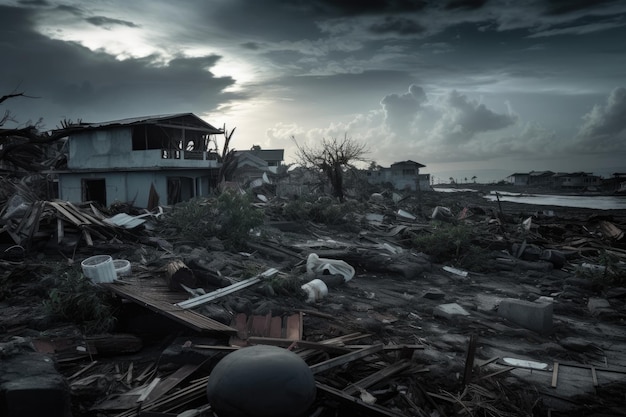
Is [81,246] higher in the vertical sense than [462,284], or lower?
higher

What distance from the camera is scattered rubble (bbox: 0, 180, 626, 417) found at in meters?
4.27

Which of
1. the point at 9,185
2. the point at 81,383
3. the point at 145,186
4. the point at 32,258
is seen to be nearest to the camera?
the point at 81,383

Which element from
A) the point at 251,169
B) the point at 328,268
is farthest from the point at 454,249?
the point at 251,169

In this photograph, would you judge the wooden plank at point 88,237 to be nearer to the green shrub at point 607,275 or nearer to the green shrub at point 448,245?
the green shrub at point 448,245

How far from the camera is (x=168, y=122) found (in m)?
21.3

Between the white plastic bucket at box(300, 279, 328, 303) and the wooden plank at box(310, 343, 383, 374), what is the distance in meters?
2.75

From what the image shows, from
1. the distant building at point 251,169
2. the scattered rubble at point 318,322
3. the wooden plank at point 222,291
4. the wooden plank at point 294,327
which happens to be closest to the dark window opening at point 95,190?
the distant building at point 251,169

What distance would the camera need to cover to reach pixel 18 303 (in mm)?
6582

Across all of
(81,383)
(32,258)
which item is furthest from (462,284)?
(32,258)

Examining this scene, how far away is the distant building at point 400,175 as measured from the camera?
4656cm

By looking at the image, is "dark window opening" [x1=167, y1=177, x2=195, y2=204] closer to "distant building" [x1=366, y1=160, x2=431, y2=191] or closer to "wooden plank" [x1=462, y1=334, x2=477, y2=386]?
"wooden plank" [x1=462, y1=334, x2=477, y2=386]

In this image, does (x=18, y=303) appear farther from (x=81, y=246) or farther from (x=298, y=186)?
(x=298, y=186)

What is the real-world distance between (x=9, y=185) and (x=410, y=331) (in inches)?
584

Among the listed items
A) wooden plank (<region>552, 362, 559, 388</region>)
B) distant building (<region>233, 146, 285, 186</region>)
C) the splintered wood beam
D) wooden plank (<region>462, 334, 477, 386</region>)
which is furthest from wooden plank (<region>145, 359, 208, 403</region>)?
distant building (<region>233, 146, 285, 186</region>)
